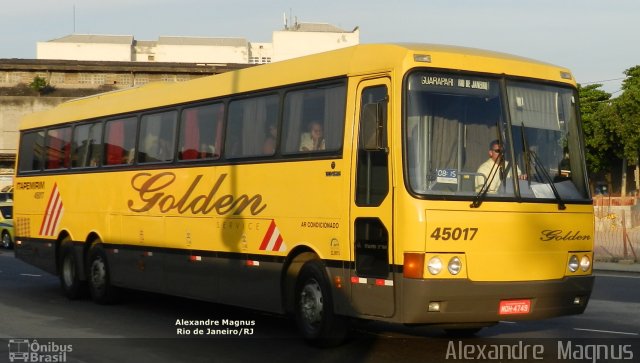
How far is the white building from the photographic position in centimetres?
13312

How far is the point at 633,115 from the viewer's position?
233 ft

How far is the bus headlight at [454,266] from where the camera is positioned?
10.8 meters

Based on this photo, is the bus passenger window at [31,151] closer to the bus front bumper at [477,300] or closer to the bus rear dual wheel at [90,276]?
the bus rear dual wheel at [90,276]

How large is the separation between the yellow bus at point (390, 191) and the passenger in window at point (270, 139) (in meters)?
0.03

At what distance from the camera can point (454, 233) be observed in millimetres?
10844

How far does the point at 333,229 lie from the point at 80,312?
6.41m

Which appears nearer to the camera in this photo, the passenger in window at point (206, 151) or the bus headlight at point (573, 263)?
the bus headlight at point (573, 263)

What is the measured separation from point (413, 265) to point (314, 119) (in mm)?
2697

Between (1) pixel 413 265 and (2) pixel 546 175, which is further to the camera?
(2) pixel 546 175

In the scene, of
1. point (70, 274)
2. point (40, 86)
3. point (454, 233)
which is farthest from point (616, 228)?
point (40, 86)

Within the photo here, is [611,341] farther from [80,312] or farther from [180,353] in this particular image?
[80,312]

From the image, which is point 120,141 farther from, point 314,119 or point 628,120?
Answer: point 628,120

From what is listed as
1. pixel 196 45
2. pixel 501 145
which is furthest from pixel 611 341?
pixel 196 45

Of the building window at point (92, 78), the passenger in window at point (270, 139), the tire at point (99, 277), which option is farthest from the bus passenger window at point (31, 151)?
the building window at point (92, 78)
